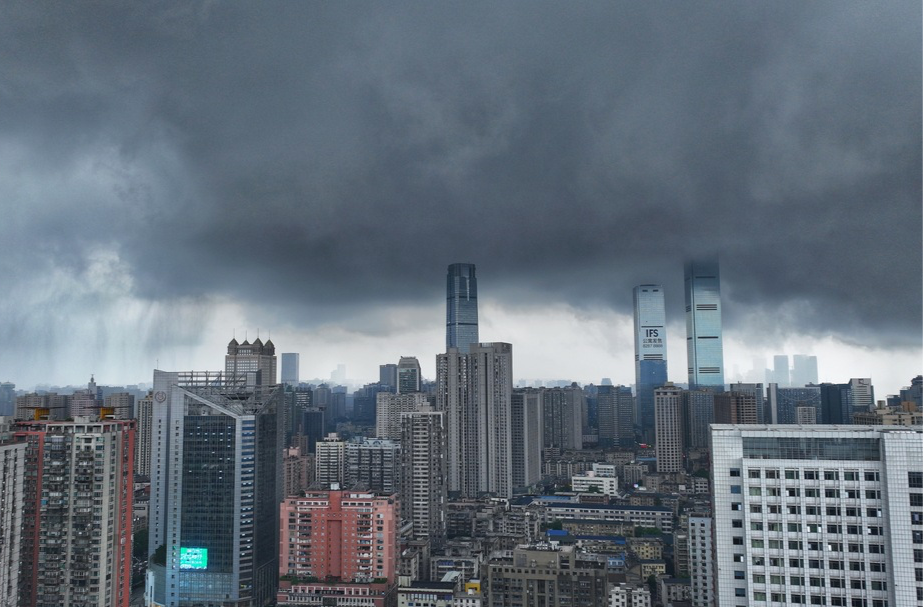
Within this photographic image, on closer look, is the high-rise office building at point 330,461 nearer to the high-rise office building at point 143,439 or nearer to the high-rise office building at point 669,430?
the high-rise office building at point 143,439

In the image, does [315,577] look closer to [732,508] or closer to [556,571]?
[556,571]


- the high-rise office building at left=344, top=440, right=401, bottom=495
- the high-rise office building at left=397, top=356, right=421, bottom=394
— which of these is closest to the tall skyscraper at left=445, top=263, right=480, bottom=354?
the high-rise office building at left=397, top=356, right=421, bottom=394

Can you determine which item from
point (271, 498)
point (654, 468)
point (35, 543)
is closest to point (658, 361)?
point (654, 468)

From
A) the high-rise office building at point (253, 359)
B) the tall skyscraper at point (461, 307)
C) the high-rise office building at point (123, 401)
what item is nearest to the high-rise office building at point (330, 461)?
the high-rise office building at point (253, 359)

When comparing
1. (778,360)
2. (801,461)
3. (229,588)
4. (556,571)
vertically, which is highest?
(778,360)

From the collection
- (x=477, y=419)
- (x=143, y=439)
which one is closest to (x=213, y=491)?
(x=143, y=439)

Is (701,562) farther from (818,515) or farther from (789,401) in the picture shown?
(789,401)
